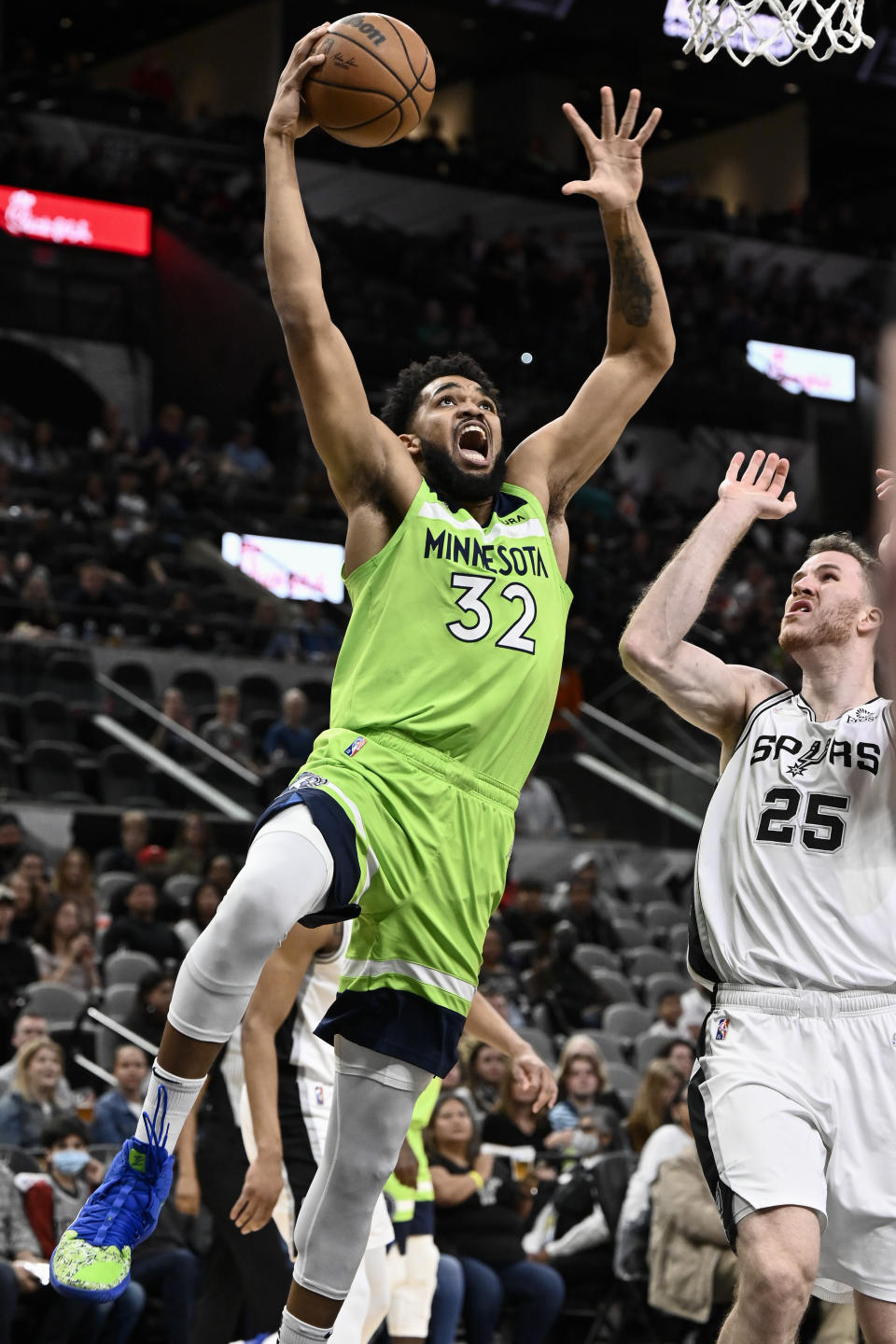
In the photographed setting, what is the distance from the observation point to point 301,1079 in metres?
6.24

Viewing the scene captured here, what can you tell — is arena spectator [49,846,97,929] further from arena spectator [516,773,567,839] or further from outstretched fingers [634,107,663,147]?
outstretched fingers [634,107,663,147]

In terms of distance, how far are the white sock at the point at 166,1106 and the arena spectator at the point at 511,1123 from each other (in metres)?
5.86

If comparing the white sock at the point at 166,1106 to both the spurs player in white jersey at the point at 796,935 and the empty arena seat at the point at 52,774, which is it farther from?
the empty arena seat at the point at 52,774

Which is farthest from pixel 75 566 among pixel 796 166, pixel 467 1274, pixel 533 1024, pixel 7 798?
pixel 796 166

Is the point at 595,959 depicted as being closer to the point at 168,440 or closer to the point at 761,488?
the point at 761,488

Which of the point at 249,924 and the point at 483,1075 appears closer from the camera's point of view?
the point at 249,924

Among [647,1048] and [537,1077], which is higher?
[537,1077]

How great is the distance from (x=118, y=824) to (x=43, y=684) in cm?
157

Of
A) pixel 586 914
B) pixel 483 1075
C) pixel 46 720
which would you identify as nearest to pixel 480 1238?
pixel 483 1075

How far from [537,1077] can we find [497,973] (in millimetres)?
7580

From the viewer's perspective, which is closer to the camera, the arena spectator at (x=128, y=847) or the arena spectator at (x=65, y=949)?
the arena spectator at (x=65, y=949)

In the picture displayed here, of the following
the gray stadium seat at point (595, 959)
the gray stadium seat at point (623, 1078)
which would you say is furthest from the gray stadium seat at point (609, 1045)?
the gray stadium seat at point (595, 959)

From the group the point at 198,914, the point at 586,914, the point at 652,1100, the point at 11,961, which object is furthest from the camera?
the point at 586,914

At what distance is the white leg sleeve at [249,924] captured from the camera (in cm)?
427
